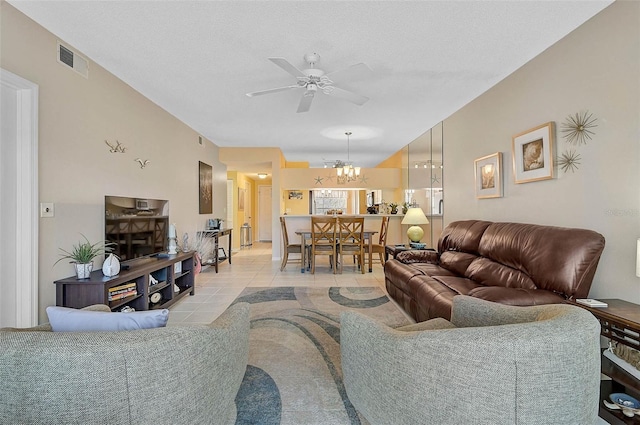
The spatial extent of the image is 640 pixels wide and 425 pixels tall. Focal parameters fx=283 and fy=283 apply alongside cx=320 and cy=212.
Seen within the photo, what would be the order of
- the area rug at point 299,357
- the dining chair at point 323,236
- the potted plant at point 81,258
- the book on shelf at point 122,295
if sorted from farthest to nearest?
the dining chair at point 323,236 → the book on shelf at point 122,295 → the potted plant at point 81,258 → the area rug at point 299,357

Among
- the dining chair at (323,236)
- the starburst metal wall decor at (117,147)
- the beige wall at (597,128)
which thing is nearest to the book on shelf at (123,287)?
the starburst metal wall decor at (117,147)

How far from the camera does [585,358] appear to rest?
0.96 meters

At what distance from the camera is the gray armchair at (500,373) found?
0.90 m

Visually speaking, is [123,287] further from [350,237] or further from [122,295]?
[350,237]

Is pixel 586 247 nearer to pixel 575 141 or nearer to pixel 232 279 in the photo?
pixel 575 141

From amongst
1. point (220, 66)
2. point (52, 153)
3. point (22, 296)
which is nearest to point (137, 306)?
point (22, 296)

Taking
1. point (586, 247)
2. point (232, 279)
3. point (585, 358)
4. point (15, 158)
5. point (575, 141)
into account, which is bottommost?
point (232, 279)

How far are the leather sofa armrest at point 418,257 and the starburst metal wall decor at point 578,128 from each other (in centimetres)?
191

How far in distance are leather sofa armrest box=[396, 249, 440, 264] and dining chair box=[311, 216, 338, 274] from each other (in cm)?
154

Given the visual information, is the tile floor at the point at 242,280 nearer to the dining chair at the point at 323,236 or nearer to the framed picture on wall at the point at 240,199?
the dining chair at the point at 323,236

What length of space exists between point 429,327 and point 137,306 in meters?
2.80

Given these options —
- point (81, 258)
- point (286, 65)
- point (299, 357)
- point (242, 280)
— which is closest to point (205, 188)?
point (242, 280)

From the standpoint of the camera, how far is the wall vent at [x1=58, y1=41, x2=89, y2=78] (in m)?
2.41

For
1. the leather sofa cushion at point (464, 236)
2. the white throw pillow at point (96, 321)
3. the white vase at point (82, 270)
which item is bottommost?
the white vase at point (82, 270)
